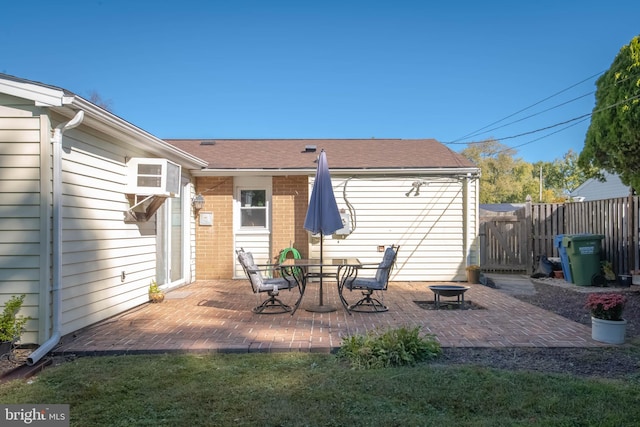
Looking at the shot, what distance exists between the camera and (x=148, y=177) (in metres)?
6.33

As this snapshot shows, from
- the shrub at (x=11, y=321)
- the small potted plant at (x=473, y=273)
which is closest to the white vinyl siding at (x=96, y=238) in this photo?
the shrub at (x=11, y=321)

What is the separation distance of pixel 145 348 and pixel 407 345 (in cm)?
276

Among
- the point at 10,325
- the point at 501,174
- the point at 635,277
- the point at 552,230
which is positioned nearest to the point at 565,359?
the point at 635,277

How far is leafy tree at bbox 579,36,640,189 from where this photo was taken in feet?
22.0

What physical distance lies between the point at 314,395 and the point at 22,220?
3687 millimetres

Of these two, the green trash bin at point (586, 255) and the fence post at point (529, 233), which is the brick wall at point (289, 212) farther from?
the fence post at point (529, 233)

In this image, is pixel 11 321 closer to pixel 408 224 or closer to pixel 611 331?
pixel 611 331

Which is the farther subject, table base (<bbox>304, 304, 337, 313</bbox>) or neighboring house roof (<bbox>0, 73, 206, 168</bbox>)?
table base (<bbox>304, 304, 337, 313</bbox>)

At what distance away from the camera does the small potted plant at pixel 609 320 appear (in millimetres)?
4453

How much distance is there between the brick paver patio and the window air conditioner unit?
187 cm

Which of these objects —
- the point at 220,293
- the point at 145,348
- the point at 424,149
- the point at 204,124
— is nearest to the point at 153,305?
the point at 220,293

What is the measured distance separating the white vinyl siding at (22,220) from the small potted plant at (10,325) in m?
0.20

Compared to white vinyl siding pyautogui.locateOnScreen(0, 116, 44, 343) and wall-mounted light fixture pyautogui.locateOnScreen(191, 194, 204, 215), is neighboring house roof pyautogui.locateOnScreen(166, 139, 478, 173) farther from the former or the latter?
white vinyl siding pyautogui.locateOnScreen(0, 116, 44, 343)

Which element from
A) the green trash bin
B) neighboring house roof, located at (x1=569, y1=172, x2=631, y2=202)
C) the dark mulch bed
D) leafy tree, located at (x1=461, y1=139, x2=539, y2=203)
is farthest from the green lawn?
leafy tree, located at (x1=461, y1=139, x2=539, y2=203)
